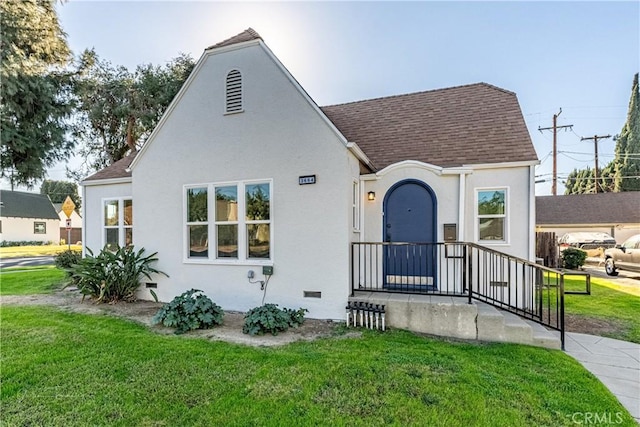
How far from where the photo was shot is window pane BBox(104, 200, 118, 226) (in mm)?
8920

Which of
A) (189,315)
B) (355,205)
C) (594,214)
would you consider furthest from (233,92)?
(594,214)

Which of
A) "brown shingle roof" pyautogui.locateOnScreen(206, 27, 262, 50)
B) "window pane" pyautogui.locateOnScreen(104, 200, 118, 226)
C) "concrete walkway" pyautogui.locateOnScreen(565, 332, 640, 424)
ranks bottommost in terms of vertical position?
"concrete walkway" pyautogui.locateOnScreen(565, 332, 640, 424)

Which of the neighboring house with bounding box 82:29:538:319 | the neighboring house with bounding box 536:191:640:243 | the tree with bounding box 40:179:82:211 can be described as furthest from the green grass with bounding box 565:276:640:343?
the tree with bounding box 40:179:82:211

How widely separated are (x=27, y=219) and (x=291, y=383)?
43.0m

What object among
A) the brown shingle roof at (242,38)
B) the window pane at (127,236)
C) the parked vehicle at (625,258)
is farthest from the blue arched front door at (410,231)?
the parked vehicle at (625,258)

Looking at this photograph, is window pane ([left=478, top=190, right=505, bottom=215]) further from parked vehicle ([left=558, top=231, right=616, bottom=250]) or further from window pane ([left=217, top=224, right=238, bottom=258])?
parked vehicle ([left=558, top=231, right=616, bottom=250])

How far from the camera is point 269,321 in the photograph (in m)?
5.38

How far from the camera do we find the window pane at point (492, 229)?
6.92 m

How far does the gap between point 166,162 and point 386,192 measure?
5519mm

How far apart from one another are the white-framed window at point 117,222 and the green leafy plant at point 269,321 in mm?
5354

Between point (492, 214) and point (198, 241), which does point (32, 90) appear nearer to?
point (198, 241)

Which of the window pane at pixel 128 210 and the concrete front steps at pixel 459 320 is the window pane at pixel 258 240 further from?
the window pane at pixel 128 210

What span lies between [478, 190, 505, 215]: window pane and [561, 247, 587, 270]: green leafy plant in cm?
1063

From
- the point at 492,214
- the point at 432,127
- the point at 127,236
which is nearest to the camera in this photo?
the point at 492,214
